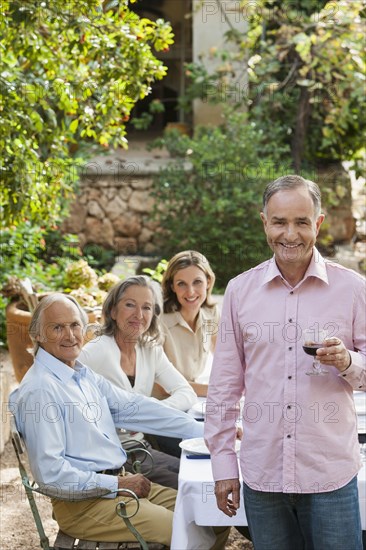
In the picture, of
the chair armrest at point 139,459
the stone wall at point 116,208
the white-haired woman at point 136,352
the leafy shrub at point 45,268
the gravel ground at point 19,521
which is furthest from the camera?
the stone wall at point 116,208

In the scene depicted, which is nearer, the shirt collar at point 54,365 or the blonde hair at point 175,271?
the shirt collar at point 54,365

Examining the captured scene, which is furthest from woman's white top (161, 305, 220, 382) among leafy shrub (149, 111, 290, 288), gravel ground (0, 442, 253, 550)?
leafy shrub (149, 111, 290, 288)

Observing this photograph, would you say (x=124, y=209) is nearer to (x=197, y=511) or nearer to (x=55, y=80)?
(x=55, y=80)

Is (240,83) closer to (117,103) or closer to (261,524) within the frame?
(117,103)

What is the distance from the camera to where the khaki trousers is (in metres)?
3.50

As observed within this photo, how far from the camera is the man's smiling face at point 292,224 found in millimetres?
2705

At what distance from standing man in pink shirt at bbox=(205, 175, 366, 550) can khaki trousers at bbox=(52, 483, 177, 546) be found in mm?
780

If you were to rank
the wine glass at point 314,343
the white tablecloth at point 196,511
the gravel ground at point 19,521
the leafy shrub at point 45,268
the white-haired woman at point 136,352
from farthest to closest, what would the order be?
1. the leafy shrub at point 45,268
2. the gravel ground at point 19,521
3. the white-haired woman at point 136,352
4. the white tablecloth at point 196,511
5. the wine glass at point 314,343

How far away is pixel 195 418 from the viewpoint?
425 centimetres

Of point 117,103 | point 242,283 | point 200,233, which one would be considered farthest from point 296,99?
point 242,283

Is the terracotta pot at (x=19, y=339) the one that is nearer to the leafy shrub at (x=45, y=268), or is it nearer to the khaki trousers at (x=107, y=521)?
the leafy shrub at (x=45, y=268)

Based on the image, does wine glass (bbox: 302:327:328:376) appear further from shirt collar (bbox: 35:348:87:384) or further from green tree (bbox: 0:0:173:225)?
green tree (bbox: 0:0:173:225)

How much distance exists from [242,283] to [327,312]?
28cm

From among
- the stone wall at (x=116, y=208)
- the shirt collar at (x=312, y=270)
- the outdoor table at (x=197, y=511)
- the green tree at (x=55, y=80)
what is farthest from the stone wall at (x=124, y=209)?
the shirt collar at (x=312, y=270)
